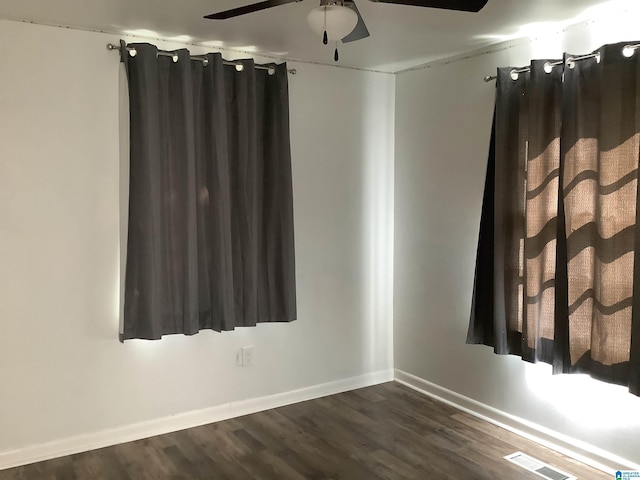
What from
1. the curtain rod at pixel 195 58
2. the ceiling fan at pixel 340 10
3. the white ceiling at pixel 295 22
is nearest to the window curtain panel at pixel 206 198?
the curtain rod at pixel 195 58

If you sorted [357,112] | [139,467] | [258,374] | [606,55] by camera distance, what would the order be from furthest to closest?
[357,112] → [258,374] → [139,467] → [606,55]

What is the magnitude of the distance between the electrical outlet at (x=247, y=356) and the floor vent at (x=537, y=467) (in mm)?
1627

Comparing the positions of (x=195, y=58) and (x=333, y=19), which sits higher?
(x=195, y=58)

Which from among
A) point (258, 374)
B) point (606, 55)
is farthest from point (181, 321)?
point (606, 55)

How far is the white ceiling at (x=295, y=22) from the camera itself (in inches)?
105

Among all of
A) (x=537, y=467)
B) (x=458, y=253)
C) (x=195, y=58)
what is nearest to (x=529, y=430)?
(x=537, y=467)

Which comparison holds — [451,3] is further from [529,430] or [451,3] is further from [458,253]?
[529,430]

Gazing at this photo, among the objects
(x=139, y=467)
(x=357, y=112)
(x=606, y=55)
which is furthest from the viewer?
(x=357, y=112)

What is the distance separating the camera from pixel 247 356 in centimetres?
369

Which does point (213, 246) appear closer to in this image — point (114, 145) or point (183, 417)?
point (114, 145)

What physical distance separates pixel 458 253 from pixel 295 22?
176cm

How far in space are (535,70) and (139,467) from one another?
9.59 ft

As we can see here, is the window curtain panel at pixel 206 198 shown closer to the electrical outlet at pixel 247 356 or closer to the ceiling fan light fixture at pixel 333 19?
the electrical outlet at pixel 247 356

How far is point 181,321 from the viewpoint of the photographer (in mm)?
3309
